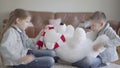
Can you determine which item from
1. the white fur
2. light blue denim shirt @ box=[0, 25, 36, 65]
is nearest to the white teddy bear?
the white fur

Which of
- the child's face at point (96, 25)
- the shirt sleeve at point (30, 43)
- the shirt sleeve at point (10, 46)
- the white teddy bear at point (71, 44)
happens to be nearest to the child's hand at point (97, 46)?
the white teddy bear at point (71, 44)

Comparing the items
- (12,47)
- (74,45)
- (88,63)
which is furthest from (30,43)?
(88,63)

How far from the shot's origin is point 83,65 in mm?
2504

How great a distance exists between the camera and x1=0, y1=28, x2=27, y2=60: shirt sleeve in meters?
2.18

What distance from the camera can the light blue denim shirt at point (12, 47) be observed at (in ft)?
7.16

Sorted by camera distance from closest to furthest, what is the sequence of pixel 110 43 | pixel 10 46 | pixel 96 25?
pixel 10 46
pixel 110 43
pixel 96 25

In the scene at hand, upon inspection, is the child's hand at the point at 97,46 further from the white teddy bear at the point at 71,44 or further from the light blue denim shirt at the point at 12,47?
the light blue denim shirt at the point at 12,47

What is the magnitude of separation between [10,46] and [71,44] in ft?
2.08

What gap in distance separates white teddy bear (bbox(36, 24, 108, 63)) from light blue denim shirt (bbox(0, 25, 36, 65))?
381 millimetres

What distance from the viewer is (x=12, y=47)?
2209 mm

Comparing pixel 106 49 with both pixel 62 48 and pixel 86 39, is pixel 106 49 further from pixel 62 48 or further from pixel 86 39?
pixel 62 48

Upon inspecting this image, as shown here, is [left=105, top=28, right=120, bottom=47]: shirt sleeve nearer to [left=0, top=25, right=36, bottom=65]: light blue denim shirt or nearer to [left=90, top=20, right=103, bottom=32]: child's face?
[left=90, top=20, right=103, bottom=32]: child's face

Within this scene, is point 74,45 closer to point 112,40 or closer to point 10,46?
point 112,40

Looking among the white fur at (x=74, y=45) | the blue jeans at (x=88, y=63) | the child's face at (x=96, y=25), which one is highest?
the child's face at (x=96, y=25)
